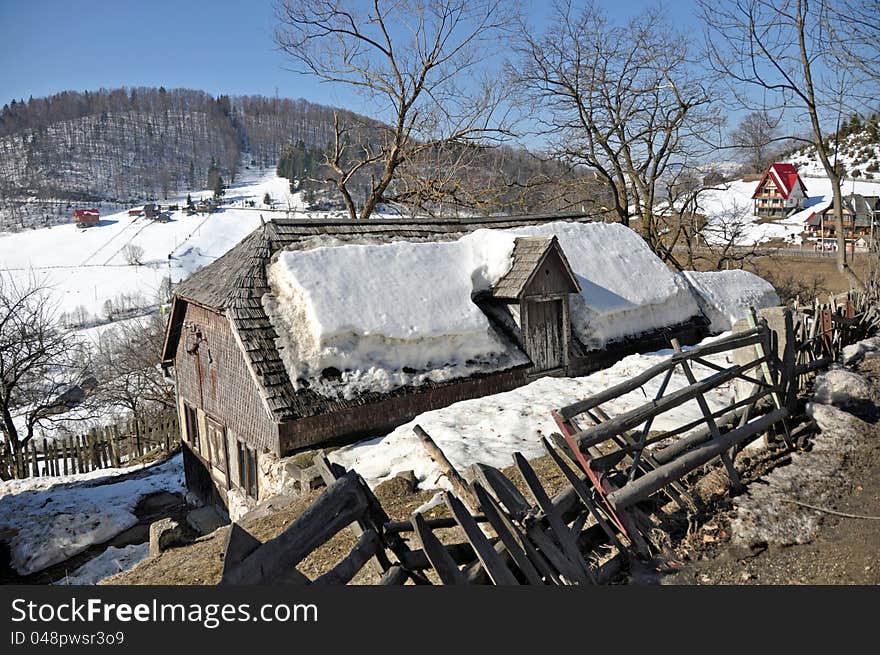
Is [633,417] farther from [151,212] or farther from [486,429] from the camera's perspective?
[151,212]

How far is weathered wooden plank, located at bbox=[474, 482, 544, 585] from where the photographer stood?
4.59m

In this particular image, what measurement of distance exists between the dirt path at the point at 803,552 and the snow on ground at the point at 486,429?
2699 mm

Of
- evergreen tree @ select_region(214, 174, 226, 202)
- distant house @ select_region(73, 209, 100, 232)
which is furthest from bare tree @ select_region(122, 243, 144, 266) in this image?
evergreen tree @ select_region(214, 174, 226, 202)

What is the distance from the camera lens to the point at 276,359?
10.1 meters

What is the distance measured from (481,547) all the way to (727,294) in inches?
604

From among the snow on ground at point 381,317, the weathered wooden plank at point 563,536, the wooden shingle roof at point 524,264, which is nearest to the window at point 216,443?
the snow on ground at point 381,317

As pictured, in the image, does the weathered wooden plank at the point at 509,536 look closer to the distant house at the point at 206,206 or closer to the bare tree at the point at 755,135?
the bare tree at the point at 755,135

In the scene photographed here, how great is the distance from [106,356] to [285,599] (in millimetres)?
37965

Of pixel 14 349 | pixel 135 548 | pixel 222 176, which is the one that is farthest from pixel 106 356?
pixel 222 176

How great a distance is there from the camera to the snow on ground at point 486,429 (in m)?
8.66

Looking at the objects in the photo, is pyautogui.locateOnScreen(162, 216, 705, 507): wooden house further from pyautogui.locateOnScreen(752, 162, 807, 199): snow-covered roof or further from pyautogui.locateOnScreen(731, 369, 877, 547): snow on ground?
pyautogui.locateOnScreen(752, 162, 807, 199): snow-covered roof

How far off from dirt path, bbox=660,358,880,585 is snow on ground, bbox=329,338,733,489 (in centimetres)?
270

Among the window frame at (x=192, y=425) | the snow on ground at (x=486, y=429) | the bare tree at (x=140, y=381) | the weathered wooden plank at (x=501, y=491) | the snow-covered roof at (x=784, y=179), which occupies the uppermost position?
the snow-covered roof at (x=784, y=179)

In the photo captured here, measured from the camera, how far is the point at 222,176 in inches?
5487
